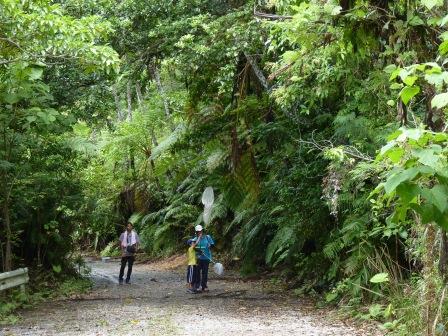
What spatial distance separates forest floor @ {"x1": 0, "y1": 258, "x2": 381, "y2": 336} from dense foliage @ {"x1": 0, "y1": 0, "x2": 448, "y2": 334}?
78cm

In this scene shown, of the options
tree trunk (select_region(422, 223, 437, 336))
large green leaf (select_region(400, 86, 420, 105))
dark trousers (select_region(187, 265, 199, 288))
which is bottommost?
dark trousers (select_region(187, 265, 199, 288))

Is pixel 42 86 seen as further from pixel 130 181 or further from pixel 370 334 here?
pixel 130 181

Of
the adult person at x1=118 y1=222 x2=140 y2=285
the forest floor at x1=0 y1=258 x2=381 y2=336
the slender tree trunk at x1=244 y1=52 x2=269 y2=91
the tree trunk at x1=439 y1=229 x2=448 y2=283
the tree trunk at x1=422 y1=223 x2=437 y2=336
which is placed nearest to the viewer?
the tree trunk at x1=439 y1=229 x2=448 y2=283

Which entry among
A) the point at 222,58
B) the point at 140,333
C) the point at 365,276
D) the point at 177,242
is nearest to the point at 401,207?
the point at 140,333

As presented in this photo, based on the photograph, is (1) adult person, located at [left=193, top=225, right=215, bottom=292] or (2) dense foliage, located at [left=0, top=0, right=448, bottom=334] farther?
(1) adult person, located at [left=193, top=225, right=215, bottom=292]

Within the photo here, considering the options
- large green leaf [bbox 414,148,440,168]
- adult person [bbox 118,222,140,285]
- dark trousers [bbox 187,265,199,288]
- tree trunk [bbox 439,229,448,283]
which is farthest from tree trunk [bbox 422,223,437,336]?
adult person [bbox 118,222,140,285]

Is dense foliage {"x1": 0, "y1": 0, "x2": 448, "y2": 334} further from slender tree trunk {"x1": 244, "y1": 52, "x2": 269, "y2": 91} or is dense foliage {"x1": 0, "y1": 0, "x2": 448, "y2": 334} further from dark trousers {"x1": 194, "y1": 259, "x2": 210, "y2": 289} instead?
dark trousers {"x1": 194, "y1": 259, "x2": 210, "y2": 289}

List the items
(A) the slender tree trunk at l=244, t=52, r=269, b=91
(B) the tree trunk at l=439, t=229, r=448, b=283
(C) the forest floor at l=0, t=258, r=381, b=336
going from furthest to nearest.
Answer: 1. (A) the slender tree trunk at l=244, t=52, r=269, b=91
2. (C) the forest floor at l=0, t=258, r=381, b=336
3. (B) the tree trunk at l=439, t=229, r=448, b=283

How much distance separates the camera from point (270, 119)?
504 inches

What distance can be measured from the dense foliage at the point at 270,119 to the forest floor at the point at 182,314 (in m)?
0.78

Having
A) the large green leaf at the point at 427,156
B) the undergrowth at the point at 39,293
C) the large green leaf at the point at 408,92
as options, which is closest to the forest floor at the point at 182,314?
the undergrowth at the point at 39,293

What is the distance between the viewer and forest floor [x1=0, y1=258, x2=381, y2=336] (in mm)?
8164

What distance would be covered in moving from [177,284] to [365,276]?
22.9ft

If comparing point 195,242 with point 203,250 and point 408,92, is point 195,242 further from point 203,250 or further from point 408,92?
point 408,92
